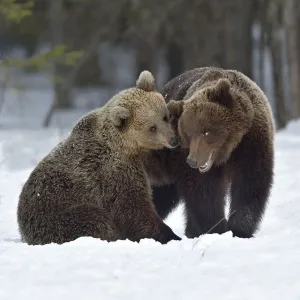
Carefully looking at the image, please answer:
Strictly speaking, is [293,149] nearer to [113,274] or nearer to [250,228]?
[250,228]

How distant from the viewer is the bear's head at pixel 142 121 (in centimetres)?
760

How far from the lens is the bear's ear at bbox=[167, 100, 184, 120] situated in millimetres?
7609

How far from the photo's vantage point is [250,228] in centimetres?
771

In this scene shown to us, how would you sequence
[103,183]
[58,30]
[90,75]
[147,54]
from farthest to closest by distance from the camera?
[90,75] < [147,54] < [58,30] < [103,183]

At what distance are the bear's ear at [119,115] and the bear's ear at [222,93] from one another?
0.73m

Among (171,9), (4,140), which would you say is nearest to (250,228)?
(4,140)

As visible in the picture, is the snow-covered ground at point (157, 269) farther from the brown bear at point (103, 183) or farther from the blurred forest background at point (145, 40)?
the blurred forest background at point (145, 40)

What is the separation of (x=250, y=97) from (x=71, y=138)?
1612mm

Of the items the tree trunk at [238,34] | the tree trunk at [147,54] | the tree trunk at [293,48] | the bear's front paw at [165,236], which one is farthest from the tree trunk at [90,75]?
the bear's front paw at [165,236]

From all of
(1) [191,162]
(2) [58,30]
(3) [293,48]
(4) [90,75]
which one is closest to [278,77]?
(3) [293,48]

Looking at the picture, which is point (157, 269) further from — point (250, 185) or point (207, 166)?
point (250, 185)

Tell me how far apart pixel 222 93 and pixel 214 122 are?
0.25m

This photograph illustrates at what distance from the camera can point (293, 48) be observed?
59.4 ft

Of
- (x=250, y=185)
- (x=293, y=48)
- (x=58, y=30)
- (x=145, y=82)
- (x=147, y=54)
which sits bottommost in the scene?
(x=147, y=54)
